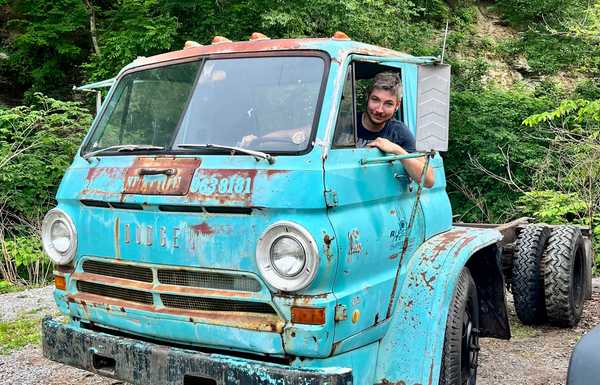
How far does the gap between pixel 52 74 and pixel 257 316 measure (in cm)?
1469

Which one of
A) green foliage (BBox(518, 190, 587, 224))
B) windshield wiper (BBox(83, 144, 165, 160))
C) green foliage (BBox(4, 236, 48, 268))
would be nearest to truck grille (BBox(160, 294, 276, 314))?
windshield wiper (BBox(83, 144, 165, 160))

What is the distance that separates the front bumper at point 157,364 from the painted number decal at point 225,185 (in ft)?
2.66

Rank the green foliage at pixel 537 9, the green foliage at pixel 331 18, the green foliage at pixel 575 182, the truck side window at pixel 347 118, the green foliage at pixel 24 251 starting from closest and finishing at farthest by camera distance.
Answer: the truck side window at pixel 347 118, the green foliage at pixel 24 251, the green foliage at pixel 575 182, the green foliage at pixel 331 18, the green foliage at pixel 537 9

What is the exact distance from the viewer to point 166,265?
11.0 feet

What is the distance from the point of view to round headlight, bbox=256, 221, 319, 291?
2.94m

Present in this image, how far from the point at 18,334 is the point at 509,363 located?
4597 millimetres

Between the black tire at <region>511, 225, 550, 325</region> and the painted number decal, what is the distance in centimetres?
A: 388

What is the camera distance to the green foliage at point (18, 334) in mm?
5802

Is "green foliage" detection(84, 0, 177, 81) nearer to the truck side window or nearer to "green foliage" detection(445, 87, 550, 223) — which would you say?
"green foliage" detection(445, 87, 550, 223)

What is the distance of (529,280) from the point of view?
6.10 meters

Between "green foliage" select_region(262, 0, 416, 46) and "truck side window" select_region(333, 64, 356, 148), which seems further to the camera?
"green foliage" select_region(262, 0, 416, 46)

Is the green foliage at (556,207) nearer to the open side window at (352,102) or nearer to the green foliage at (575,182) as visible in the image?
the green foliage at (575,182)

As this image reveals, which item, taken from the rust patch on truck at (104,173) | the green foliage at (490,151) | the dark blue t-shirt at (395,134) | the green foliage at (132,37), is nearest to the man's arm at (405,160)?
the dark blue t-shirt at (395,134)

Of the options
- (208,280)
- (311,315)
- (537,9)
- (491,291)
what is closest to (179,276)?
(208,280)
